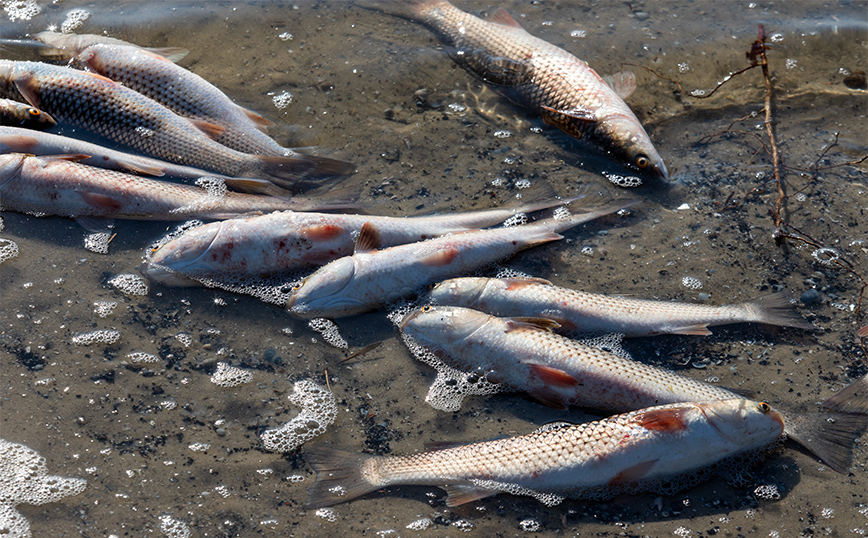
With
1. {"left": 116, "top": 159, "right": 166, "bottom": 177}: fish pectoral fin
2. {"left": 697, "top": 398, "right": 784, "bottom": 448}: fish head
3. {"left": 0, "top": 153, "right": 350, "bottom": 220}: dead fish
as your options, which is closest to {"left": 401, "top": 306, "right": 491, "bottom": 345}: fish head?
{"left": 0, "top": 153, "right": 350, "bottom": 220}: dead fish

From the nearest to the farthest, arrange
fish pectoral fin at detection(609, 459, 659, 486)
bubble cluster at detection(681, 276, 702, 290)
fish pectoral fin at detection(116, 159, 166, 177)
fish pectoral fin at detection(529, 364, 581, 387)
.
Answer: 1. fish pectoral fin at detection(609, 459, 659, 486)
2. fish pectoral fin at detection(529, 364, 581, 387)
3. bubble cluster at detection(681, 276, 702, 290)
4. fish pectoral fin at detection(116, 159, 166, 177)

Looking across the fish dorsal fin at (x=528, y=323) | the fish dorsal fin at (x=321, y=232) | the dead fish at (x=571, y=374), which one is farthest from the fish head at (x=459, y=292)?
the fish dorsal fin at (x=321, y=232)

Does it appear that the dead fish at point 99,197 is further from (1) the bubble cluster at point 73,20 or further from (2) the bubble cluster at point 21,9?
(2) the bubble cluster at point 21,9

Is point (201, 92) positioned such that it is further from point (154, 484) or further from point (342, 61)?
point (154, 484)

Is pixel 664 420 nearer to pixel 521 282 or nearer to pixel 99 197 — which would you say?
pixel 521 282

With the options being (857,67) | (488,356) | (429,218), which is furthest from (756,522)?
(857,67)

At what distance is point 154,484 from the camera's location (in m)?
3.89

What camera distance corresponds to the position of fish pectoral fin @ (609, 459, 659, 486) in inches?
149

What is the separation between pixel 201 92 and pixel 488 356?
3900 mm

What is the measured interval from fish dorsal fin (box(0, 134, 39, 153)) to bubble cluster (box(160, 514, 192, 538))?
12.0 feet

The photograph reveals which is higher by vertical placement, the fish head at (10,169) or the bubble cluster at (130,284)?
the fish head at (10,169)

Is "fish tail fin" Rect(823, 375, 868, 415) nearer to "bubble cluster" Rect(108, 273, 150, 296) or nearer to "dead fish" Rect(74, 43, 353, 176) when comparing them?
"dead fish" Rect(74, 43, 353, 176)

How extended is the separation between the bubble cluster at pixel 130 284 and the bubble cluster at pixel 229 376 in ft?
3.22

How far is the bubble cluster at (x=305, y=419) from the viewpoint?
4152mm
